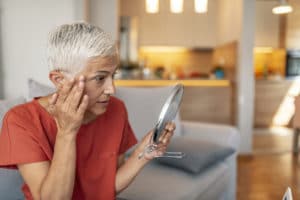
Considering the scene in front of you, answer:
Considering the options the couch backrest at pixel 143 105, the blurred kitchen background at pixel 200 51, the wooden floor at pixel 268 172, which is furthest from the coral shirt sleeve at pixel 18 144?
the blurred kitchen background at pixel 200 51

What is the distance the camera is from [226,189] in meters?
2.01

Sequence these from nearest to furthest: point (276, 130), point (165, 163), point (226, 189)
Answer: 1. point (165, 163)
2. point (226, 189)
3. point (276, 130)

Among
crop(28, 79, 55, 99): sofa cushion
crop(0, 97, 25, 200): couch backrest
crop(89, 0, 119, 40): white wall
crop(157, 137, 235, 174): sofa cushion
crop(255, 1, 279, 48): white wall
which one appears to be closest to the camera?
crop(0, 97, 25, 200): couch backrest

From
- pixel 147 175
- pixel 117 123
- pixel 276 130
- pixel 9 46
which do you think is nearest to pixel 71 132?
pixel 117 123

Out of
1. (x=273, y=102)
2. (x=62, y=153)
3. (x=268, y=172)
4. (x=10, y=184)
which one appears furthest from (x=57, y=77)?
(x=273, y=102)

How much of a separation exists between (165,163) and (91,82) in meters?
1.13

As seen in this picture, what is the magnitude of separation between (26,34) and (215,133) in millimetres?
2366

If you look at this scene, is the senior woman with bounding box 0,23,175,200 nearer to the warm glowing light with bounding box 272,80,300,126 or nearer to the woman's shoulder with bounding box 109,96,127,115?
the woman's shoulder with bounding box 109,96,127,115

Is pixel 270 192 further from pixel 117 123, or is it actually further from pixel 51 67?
pixel 51 67

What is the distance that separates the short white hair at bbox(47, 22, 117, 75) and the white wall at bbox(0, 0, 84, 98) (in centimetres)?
258

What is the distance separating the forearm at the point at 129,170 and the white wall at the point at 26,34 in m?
2.54

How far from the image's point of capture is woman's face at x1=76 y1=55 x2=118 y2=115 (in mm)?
805

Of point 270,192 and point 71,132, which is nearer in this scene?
point 71,132

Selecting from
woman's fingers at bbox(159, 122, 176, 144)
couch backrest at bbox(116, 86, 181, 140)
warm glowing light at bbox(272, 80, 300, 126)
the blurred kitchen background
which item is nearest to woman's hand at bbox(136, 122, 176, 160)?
woman's fingers at bbox(159, 122, 176, 144)
